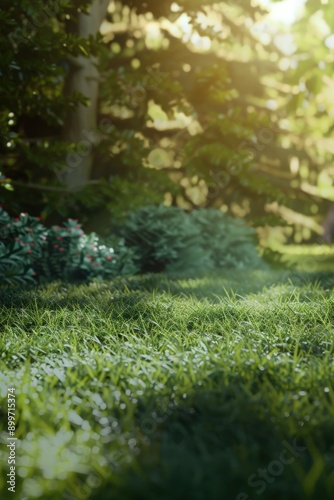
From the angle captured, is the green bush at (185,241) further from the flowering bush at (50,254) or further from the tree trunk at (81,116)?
the tree trunk at (81,116)

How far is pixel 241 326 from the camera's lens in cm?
439

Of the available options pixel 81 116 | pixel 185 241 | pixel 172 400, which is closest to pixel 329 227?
pixel 185 241

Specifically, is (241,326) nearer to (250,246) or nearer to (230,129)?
(250,246)

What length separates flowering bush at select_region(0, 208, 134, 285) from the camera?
7.39 m

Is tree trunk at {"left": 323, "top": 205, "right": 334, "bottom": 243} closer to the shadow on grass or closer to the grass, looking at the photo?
the grass

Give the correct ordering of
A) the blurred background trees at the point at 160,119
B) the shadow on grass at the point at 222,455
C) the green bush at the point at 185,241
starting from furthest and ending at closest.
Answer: the green bush at the point at 185,241, the blurred background trees at the point at 160,119, the shadow on grass at the point at 222,455

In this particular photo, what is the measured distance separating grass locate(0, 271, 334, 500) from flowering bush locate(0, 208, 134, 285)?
228 cm

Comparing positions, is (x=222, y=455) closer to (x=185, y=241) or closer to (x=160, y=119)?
(x=185, y=241)

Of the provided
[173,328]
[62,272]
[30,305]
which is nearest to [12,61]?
[62,272]

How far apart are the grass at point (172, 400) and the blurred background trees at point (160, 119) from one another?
423cm

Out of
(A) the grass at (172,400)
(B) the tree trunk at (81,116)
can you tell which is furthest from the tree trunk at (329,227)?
(A) the grass at (172,400)

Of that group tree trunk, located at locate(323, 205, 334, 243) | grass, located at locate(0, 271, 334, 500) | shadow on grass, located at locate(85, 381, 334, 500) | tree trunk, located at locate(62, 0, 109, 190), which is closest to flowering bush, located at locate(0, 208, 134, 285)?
tree trunk, located at locate(62, 0, 109, 190)

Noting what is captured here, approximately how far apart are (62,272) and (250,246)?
3.34m

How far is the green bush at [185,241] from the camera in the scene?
9227mm
